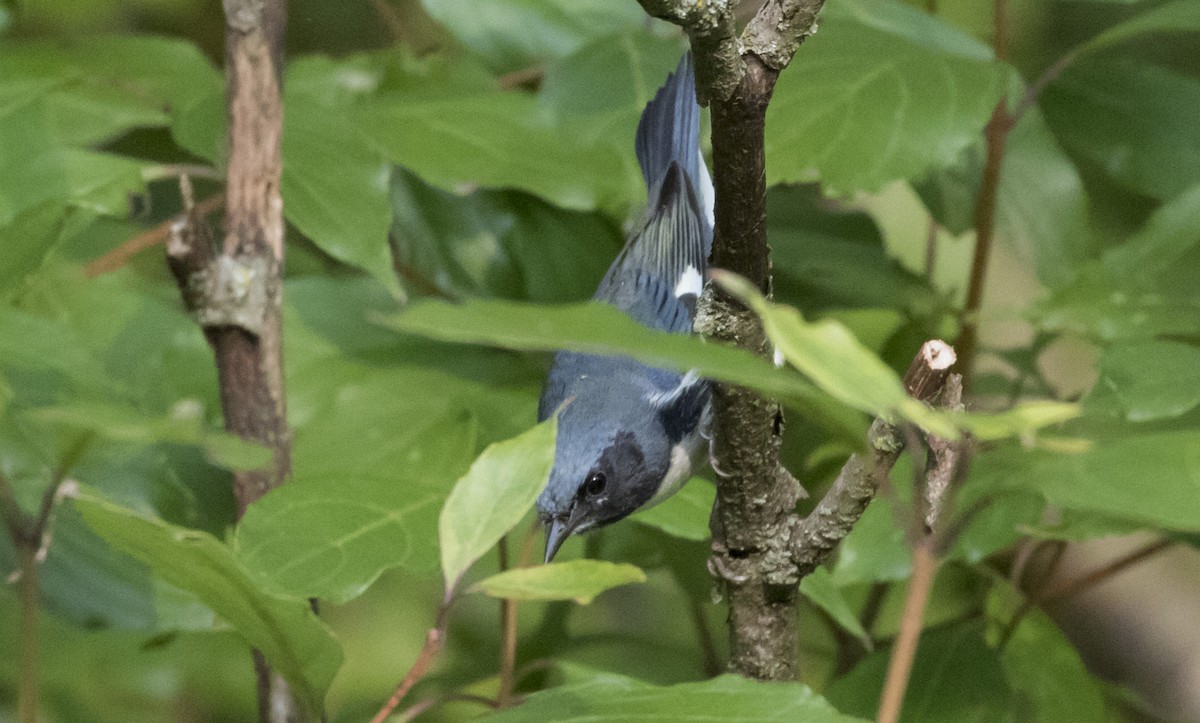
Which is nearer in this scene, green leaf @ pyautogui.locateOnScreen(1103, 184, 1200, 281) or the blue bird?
green leaf @ pyautogui.locateOnScreen(1103, 184, 1200, 281)

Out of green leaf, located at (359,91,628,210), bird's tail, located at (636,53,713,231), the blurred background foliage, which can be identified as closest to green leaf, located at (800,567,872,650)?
the blurred background foliage

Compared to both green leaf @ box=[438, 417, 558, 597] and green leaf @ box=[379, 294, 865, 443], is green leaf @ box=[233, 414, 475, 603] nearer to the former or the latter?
green leaf @ box=[438, 417, 558, 597]

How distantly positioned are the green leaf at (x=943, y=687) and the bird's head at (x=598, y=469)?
369 millimetres

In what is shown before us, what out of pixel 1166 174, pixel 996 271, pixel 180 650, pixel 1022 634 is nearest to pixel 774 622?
pixel 1022 634

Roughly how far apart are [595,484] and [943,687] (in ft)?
1.55

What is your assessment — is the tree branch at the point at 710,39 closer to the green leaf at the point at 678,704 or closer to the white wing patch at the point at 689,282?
the green leaf at the point at 678,704

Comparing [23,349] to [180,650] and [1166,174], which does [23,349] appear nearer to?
[180,650]

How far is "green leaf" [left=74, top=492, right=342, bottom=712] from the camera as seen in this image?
697 mm

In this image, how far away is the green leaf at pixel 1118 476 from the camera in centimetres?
55

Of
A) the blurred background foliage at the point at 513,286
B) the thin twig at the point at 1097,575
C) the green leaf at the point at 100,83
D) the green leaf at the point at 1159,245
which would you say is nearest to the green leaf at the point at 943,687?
the blurred background foliage at the point at 513,286

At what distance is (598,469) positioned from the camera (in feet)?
4.59

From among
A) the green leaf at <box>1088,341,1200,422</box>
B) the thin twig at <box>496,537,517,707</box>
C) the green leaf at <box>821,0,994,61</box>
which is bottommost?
the thin twig at <box>496,537,517,707</box>

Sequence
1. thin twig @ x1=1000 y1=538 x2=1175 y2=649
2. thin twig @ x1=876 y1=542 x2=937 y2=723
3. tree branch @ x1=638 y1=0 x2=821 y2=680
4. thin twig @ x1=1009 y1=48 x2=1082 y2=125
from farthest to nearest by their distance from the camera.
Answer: thin twig @ x1=1009 y1=48 x2=1082 y2=125 < thin twig @ x1=1000 y1=538 x2=1175 y2=649 < tree branch @ x1=638 y1=0 x2=821 y2=680 < thin twig @ x1=876 y1=542 x2=937 y2=723

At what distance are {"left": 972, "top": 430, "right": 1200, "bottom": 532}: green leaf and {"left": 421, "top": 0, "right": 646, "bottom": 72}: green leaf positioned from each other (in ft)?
3.57
